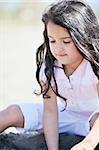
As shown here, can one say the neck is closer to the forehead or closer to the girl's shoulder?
the girl's shoulder

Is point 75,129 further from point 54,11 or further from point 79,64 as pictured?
point 54,11

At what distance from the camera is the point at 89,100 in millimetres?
2131

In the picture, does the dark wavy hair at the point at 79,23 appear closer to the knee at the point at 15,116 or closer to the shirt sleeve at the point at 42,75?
the shirt sleeve at the point at 42,75

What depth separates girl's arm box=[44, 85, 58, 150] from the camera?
6.88ft

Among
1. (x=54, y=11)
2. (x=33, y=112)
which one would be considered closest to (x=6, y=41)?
(x=33, y=112)

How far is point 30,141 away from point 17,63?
1.62m

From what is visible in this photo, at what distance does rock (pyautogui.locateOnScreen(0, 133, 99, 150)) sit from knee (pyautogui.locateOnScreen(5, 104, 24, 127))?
0.20 ft

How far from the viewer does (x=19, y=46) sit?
13.7 ft

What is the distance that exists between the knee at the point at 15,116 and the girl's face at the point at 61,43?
35 cm

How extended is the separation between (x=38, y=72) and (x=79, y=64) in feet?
0.54

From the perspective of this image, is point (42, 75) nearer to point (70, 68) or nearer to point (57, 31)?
point (70, 68)

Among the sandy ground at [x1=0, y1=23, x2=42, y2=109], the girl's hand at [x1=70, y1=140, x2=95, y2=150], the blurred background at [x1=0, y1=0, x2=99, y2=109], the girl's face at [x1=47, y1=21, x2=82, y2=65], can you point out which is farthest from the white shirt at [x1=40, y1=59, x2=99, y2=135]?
the sandy ground at [x1=0, y1=23, x2=42, y2=109]

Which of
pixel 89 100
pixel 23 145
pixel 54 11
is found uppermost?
pixel 54 11

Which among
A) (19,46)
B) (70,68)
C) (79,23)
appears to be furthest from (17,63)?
(79,23)
